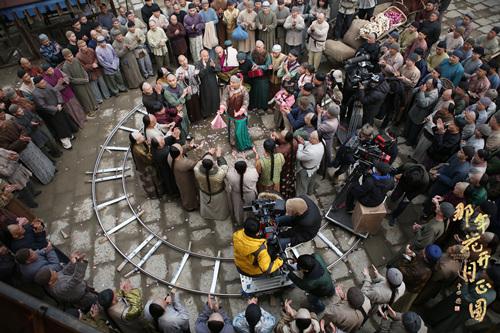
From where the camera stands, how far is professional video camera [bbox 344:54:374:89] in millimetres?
8086

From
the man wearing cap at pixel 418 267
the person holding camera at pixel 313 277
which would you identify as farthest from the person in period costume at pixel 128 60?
the man wearing cap at pixel 418 267

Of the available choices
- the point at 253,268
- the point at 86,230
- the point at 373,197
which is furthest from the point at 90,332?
the point at 86,230

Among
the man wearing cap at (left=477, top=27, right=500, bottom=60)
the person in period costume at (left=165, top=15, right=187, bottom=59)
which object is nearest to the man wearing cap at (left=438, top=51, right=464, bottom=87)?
the man wearing cap at (left=477, top=27, right=500, bottom=60)

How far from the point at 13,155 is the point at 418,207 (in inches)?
358

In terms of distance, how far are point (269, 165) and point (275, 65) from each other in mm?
3716

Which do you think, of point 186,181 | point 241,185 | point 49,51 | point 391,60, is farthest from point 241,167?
point 49,51

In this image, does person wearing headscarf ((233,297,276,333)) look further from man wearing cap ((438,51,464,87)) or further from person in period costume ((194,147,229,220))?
man wearing cap ((438,51,464,87))

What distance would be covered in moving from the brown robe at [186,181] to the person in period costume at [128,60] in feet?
16.2

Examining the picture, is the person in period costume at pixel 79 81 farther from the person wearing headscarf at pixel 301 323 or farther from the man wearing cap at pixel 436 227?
the man wearing cap at pixel 436 227

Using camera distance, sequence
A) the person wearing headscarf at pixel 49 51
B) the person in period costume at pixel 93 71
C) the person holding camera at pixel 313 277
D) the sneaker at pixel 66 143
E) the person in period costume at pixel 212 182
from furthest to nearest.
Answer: the person wearing headscarf at pixel 49 51
the person in period costume at pixel 93 71
the sneaker at pixel 66 143
the person in period costume at pixel 212 182
the person holding camera at pixel 313 277

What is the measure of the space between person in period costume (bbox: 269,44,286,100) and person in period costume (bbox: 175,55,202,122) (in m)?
2.05

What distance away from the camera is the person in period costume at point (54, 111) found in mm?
8297

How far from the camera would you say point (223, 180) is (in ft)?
22.7

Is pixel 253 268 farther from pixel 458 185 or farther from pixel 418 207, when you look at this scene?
pixel 418 207
